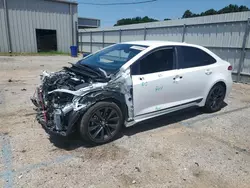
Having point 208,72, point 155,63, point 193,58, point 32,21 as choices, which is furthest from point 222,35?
point 32,21

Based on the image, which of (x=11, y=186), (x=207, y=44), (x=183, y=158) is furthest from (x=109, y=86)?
(x=207, y=44)

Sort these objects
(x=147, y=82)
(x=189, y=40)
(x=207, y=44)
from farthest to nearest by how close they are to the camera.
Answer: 1. (x=189, y=40)
2. (x=207, y=44)
3. (x=147, y=82)

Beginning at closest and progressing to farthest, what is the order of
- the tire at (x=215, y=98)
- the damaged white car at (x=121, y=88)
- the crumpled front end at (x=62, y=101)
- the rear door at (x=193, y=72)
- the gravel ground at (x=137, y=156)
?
the gravel ground at (x=137, y=156) < the crumpled front end at (x=62, y=101) < the damaged white car at (x=121, y=88) < the rear door at (x=193, y=72) < the tire at (x=215, y=98)

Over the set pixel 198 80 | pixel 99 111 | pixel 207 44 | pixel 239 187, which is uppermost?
pixel 207 44

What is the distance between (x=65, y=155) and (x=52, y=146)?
363 mm

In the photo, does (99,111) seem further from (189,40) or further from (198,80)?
(189,40)

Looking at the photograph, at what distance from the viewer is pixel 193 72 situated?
4184 millimetres

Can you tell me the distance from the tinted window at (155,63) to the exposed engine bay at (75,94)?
0.80 ft

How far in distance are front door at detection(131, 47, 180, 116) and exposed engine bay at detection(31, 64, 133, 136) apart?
16cm

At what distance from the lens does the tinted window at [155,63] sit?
3543 millimetres

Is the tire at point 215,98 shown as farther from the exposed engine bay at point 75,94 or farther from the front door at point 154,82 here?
the exposed engine bay at point 75,94

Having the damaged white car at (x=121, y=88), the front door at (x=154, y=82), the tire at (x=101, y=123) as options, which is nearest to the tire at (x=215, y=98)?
the damaged white car at (x=121, y=88)

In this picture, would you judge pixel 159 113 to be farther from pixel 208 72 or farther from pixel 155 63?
pixel 208 72

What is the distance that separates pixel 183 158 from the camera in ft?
10.2
